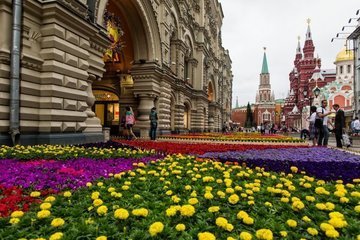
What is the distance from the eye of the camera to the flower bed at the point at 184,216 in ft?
7.02

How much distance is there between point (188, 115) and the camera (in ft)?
108

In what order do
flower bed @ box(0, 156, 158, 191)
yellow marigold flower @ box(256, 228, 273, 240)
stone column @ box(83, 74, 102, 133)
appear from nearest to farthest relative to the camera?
1. yellow marigold flower @ box(256, 228, 273, 240)
2. flower bed @ box(0, 156, 158, 191)
3. stone column @ box(83, 74, 102, 133)

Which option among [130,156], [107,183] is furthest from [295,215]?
[130,156]

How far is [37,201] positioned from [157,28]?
1844 cm

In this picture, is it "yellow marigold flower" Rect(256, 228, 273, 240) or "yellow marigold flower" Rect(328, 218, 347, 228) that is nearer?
"yellow marigold flower" Rect(256, 228, 273, 240)

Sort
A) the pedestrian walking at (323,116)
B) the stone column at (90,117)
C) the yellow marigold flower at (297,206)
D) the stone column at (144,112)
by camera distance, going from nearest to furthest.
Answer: the yellow marigold flower at (297,206), the stone column at (90,117), the pedestrian walking at (323,116), the stone column at (144,112)

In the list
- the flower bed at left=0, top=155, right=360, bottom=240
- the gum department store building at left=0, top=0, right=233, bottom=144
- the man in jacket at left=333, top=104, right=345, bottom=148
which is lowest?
the flower bed at left=0, top=155, right=360, bottom=240

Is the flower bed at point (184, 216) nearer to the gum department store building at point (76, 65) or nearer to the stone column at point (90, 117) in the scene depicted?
the gum department store building at point (76, 65)

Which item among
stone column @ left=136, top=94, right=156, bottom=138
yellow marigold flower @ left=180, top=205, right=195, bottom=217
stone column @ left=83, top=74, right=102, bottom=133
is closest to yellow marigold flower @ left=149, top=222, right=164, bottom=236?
yellow marigold flower @ left=180, top=205, right=195, bottom=217

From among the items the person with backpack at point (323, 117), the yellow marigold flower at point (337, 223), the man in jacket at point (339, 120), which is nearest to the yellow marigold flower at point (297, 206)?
the yellow marigold flower at point (337, 223)

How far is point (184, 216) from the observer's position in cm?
247

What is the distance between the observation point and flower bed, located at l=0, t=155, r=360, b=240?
2.14 m

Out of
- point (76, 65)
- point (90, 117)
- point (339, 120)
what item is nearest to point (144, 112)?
point (90, 117)

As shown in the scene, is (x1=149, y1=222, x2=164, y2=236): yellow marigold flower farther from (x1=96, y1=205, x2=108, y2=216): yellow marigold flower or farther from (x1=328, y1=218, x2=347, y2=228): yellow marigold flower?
(x1=328, y1=218, x2=347, y2=228): yellow marigold flower
